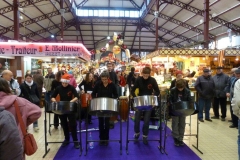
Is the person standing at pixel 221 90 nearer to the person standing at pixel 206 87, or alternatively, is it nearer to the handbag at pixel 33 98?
the person standing at pixel 206 87

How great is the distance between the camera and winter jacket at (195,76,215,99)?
16.2ft

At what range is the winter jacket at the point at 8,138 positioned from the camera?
111cm

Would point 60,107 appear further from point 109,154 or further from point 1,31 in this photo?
point 1,31

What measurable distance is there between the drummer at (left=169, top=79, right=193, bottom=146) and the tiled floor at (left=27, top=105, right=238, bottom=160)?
0.95ft

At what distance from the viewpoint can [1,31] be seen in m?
13.9

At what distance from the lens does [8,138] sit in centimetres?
112

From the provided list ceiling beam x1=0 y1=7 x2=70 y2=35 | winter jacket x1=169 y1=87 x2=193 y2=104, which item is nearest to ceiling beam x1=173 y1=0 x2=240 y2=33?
ceiling beam x1=0 y1=7 x2=70 y2=35

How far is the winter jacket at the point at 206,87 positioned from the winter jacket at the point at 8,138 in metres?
4.49

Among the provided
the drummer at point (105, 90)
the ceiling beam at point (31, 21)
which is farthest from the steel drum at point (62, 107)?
the ceiling beam at point (31, 21)

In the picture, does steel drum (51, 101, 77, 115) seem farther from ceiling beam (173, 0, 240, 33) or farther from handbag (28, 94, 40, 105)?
ceiling beam (173, 0, 240, 33)

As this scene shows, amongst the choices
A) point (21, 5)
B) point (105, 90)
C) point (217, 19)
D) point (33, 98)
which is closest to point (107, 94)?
point (105, 90)

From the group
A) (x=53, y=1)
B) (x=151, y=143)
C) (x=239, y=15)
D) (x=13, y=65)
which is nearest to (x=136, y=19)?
(x=53, y=1)

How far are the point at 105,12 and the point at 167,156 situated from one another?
17.7 metres

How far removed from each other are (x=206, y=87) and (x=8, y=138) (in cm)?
459
